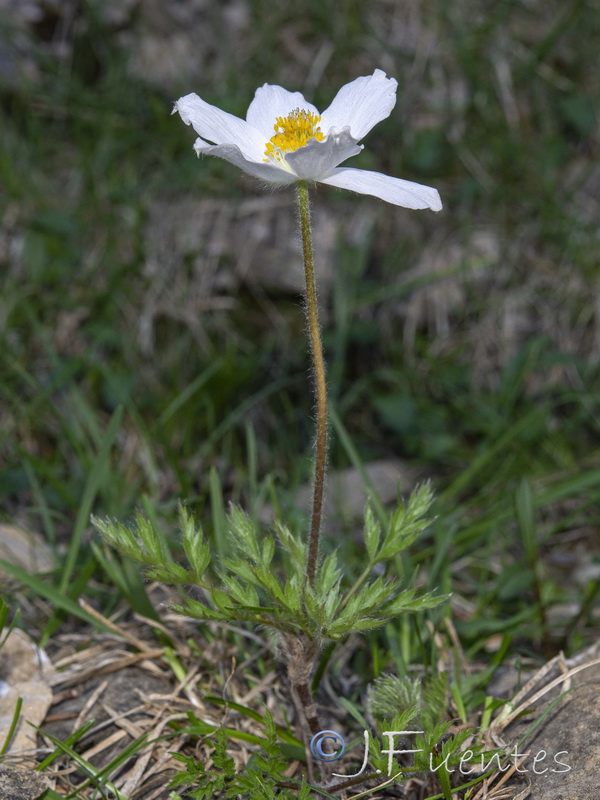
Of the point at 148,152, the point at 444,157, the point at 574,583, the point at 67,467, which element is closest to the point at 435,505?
the point at 574,583

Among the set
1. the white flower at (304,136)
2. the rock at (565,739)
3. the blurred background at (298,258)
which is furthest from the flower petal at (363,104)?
the blurred background at (298,258)

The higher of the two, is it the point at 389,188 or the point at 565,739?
the point at 389,188

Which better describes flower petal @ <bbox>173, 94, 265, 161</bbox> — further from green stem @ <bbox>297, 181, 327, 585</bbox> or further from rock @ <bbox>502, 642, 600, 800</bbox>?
rock @ <bbox>502, 642, 600, 800</bbox>

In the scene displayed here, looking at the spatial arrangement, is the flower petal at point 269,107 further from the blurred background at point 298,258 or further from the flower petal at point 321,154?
the blurred background at point 298,258

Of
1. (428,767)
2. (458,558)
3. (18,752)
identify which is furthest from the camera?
(458,558)

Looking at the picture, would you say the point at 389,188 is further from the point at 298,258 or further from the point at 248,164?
the point at 298,258

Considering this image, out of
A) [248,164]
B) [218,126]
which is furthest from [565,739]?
[218,126]

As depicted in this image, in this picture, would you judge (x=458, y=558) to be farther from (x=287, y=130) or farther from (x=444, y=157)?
(x=444, y=157)
